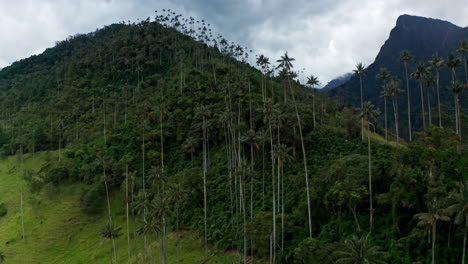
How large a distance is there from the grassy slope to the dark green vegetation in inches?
66.2

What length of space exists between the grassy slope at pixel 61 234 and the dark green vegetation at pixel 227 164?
5.52ft

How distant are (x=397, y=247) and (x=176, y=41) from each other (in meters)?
163

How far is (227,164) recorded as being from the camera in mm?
91938

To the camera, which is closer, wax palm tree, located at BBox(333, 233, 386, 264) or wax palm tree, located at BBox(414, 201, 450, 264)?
wax palm tree, located at BBox(333, 233, 386, 264)

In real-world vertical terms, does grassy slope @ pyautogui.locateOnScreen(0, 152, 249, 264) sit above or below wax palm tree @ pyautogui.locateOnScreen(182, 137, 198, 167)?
below

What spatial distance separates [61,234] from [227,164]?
1773 inches

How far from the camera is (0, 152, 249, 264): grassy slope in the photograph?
73.6m

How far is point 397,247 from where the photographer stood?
155 ft

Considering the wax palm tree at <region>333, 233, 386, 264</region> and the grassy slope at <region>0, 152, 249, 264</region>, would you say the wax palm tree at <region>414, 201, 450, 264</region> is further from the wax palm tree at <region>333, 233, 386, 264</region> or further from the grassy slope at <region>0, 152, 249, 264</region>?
the grassy slope at <region>0, 152, 249, 264</region>

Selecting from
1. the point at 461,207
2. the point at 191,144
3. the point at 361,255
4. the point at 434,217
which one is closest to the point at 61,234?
the point at 191,144

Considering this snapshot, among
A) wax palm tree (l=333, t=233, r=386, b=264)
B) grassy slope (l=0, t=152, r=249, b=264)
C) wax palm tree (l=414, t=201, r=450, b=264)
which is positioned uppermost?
wax palm tree (l=414, t=201, r=450, b=264)

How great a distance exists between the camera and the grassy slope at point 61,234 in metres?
73.6

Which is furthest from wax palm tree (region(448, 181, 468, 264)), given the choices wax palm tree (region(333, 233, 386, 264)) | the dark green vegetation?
wax palm tree (region(333, 233, 386, 264))

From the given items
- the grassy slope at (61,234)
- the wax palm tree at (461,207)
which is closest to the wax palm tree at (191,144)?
the grassy slope at (61,234)
